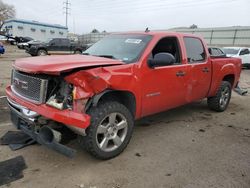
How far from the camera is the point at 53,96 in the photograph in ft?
11.1

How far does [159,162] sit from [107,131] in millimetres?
896

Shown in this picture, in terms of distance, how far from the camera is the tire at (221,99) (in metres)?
6.44

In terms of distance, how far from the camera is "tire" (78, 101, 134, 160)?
3457 mm

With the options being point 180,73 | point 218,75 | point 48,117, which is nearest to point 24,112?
point 48,117

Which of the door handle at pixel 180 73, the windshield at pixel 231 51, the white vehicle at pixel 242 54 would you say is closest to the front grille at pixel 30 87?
the door handle at pixel 180 73

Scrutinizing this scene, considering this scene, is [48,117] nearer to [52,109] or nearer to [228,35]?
[52,109]

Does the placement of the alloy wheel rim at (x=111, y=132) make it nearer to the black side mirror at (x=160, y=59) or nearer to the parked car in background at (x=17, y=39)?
the black side mirror at (x=160, y=59)

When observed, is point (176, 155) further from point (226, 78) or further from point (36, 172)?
point (226, 78)

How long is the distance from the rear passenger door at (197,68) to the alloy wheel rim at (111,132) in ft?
6.43

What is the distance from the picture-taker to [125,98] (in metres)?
4.03

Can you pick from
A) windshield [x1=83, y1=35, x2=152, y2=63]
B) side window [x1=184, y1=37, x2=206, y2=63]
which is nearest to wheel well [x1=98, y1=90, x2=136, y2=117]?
windshield [x1=83, y1=35, x2=152, y2=63]

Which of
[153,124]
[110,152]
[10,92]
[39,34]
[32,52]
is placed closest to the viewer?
[110,152]

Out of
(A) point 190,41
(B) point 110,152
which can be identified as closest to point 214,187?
(B) point 110,152

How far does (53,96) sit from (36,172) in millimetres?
1015
